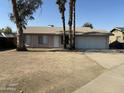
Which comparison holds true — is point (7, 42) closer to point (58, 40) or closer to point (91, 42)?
point (58, 40)

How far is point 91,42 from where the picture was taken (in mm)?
39219

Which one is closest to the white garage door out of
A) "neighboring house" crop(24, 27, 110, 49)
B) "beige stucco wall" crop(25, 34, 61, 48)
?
"neighboring house" crop(24, 27, 110, 49)

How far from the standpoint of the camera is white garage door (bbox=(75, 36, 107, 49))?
3909 centimetres

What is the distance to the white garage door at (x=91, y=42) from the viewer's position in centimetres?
3909

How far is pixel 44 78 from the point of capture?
38.9ft

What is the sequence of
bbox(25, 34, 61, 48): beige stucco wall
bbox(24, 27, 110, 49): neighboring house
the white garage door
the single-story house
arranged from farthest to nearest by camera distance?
1. the single-story house
2. bbox(25, 34, 61, 48): beige stucco wall
3. the white garage door
4. bbox(24, 27, 110, 49): neighboring house

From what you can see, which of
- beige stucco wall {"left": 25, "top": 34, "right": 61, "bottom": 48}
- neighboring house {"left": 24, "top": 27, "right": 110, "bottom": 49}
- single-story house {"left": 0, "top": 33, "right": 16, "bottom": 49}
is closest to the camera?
neighboring house {"left": 24, "top": 27, "right": 110, "bottom": 49}

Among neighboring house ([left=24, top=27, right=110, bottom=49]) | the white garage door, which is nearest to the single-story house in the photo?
Answer: neighboring house ([left=24, top=27, right=110, bottom=49])

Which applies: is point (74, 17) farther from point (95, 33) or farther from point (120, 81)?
point (120, 81)

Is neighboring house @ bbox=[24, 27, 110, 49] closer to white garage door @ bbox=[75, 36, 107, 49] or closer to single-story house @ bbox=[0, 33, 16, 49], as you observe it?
white garage door @ bbox=[75, 36, 107, 49]

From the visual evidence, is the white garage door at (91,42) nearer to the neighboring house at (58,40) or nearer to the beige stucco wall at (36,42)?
the neighboring house at (58,40)

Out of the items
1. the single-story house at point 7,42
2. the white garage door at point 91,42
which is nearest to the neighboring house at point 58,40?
the white garage door at point 91,42

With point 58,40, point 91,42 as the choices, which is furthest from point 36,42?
point 91,42

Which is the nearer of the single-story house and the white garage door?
the white garage door
